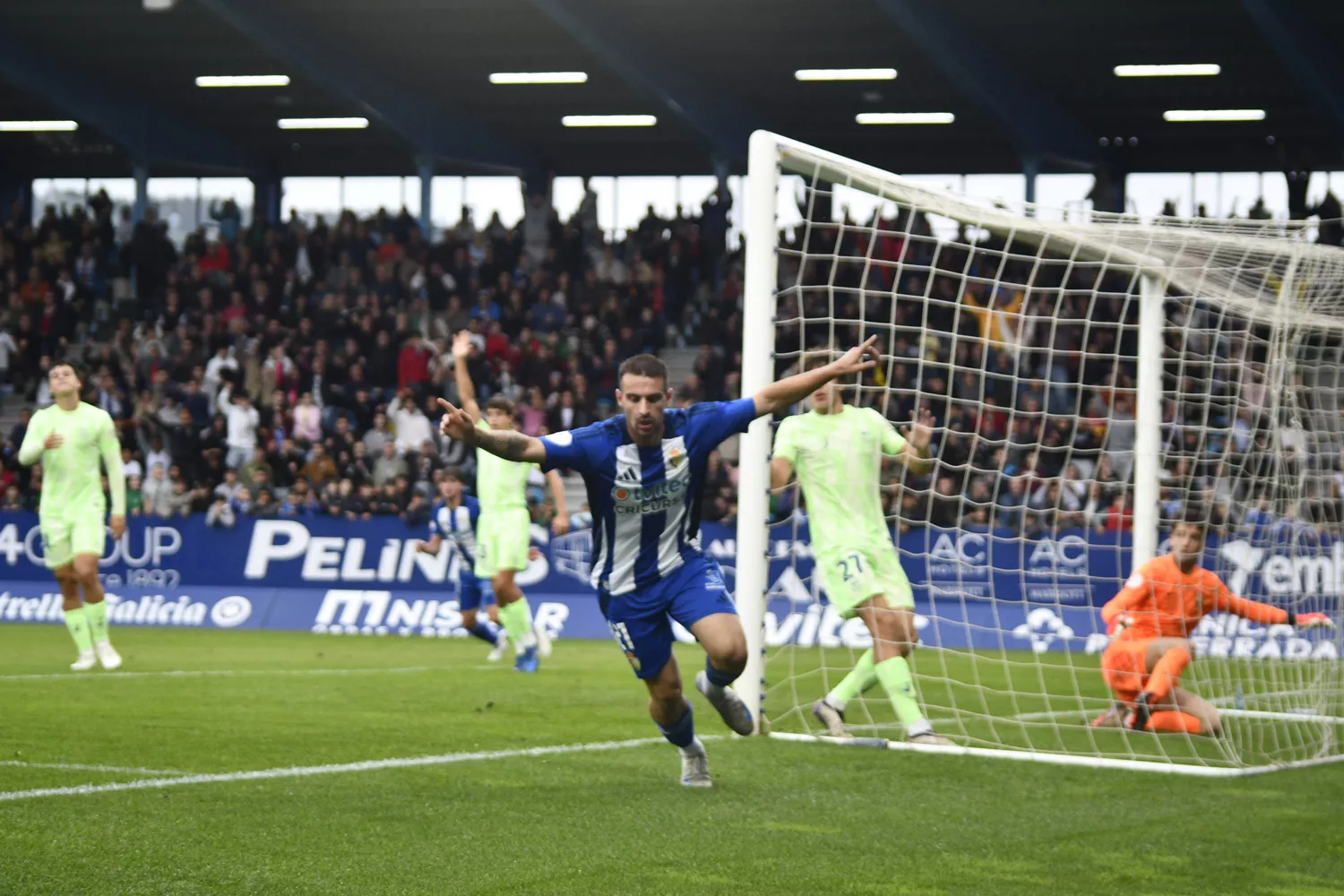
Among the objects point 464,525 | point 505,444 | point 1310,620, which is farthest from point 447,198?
point 505,444

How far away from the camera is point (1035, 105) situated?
26391 mm

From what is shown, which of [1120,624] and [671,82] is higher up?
[671,82]

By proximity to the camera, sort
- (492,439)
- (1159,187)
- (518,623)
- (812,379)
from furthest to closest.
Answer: (1159,187) < (518,623) < (812,379) < (492,439)

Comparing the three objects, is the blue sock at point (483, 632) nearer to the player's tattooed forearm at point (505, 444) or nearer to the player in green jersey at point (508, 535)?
the player in green jersey at point (508, 535)

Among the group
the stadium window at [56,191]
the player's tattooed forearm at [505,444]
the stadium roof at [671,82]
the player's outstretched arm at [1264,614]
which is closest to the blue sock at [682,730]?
the player's tattooed forearm at [505,444]

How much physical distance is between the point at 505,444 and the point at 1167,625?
214 inches

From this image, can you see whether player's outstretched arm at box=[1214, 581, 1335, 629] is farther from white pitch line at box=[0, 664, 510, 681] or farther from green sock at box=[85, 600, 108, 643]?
green sock at box=[85, 600, 108, 643]

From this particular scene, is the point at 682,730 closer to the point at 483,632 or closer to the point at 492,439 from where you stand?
the point at 492,439

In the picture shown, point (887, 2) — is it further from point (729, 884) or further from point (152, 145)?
point (729, 884)

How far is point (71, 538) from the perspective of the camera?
1273 cm

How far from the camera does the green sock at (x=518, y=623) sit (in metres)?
13.8

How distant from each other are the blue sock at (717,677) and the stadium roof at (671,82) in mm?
15646

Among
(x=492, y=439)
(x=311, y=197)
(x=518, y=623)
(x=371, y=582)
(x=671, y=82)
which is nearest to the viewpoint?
(x=492, y=439)

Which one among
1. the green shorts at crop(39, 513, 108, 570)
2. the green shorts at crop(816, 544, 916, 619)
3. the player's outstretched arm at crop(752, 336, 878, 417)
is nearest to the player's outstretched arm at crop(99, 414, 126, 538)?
the green shorts at crop(39, 513, 108, 570)
